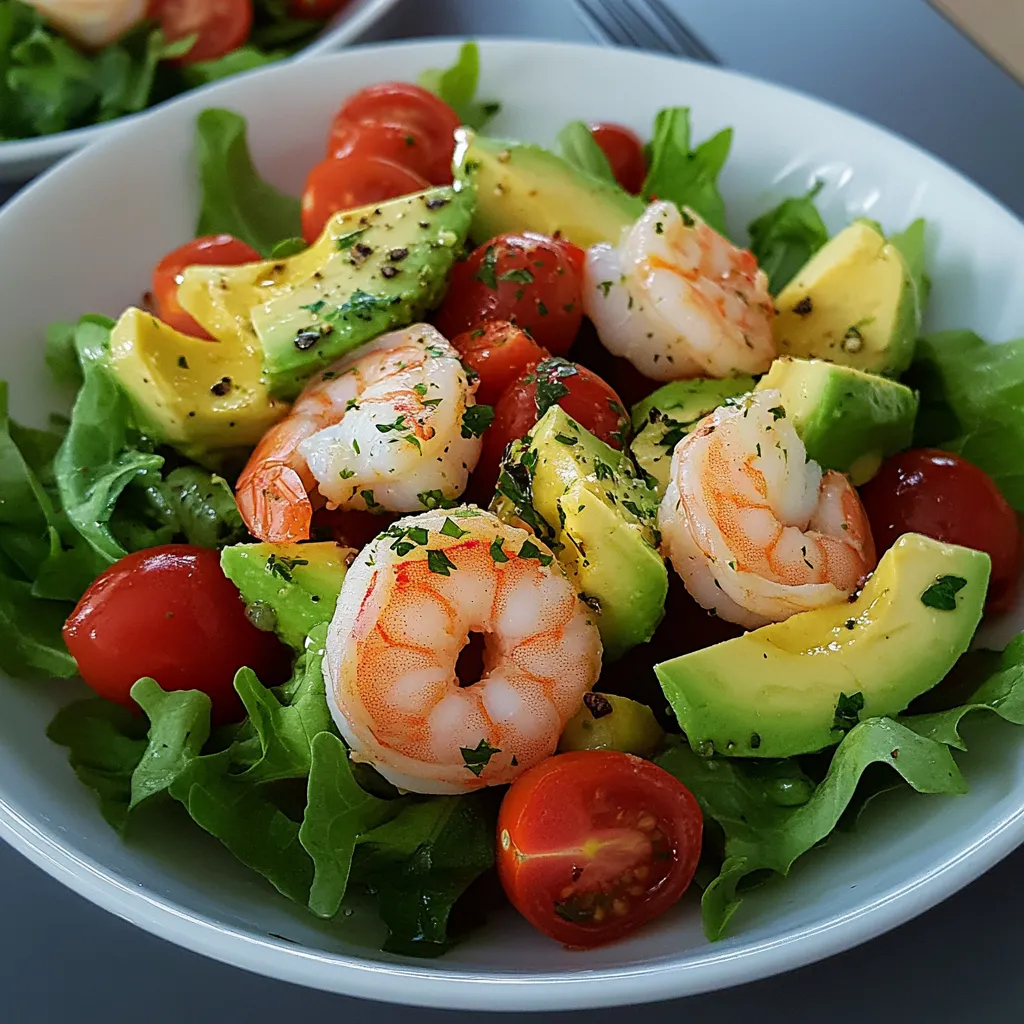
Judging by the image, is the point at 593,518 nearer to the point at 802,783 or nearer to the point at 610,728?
the point at 610,728

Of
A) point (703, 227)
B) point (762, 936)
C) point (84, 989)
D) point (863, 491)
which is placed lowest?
point (84, 989)

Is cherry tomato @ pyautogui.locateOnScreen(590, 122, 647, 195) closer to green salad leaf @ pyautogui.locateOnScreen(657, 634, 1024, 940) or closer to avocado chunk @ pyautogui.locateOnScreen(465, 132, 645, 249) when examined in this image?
avocado chunk @ pyautogui.locateOnScreen(465, 132, 645, 249)

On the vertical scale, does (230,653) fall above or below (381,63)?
below

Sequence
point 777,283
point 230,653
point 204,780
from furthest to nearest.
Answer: point 777,283, point 230,653, point 204,780

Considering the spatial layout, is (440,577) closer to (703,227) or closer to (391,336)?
(391,336)

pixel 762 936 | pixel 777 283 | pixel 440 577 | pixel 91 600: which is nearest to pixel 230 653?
pixel 91 600

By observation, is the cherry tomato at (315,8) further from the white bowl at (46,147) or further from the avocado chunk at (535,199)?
the avocado chunk at (535,199)
